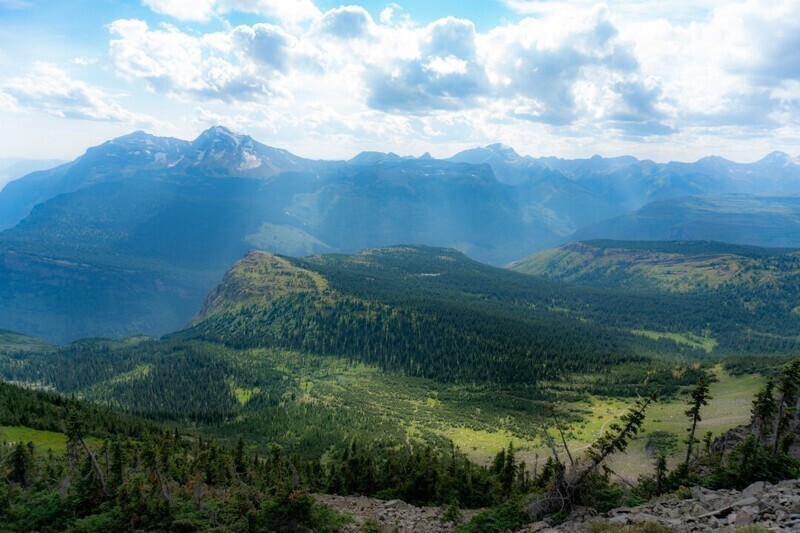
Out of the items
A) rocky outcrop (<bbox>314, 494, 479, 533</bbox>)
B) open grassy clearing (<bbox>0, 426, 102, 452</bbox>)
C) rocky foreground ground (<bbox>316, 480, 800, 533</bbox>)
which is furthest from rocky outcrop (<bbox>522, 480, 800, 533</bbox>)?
open grassy clearing (<bbox>0, 426, 102, 452</bbox>)

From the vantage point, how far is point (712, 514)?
2523cm

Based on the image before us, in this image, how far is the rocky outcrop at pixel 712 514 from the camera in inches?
914

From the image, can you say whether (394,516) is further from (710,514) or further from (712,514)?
(712,514)

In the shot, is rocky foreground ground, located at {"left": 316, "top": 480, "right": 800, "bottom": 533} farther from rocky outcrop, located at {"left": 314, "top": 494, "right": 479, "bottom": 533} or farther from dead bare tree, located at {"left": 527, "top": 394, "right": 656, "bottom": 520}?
rocky outcrop, located at {"left": 314, "top": 494, "right": 479, "bottom": 533}

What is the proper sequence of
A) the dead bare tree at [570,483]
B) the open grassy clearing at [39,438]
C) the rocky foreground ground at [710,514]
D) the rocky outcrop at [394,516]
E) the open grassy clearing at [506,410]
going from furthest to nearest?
the open grassy clearing at [506,410] → the open grassy clearing at [39,438] → the rocky outcrop at [394,516] → the dead bare tree at [570,483] → the rocky foreground ground at [710,514]

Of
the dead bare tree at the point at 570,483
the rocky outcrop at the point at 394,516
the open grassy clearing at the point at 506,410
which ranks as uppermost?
the dead bare tree at the point at 570,483

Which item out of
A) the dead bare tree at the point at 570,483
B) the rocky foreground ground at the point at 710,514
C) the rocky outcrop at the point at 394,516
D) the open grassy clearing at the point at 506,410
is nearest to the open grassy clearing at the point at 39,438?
the rocky outcrop at the point at 394,516

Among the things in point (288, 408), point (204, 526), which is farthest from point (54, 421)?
point (204, 526)

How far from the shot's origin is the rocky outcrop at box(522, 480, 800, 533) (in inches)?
914

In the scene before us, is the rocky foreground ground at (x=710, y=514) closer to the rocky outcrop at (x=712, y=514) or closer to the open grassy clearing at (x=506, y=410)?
the rocky outcrop at (x=712, y=514)

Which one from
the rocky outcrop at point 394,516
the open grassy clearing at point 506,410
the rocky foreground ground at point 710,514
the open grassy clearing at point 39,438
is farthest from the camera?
the open grassy clearing at point 506,410

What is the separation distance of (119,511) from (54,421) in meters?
90.5

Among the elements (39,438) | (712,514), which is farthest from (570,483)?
(39,438)

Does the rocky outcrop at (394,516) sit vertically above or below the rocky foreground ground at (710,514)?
below
